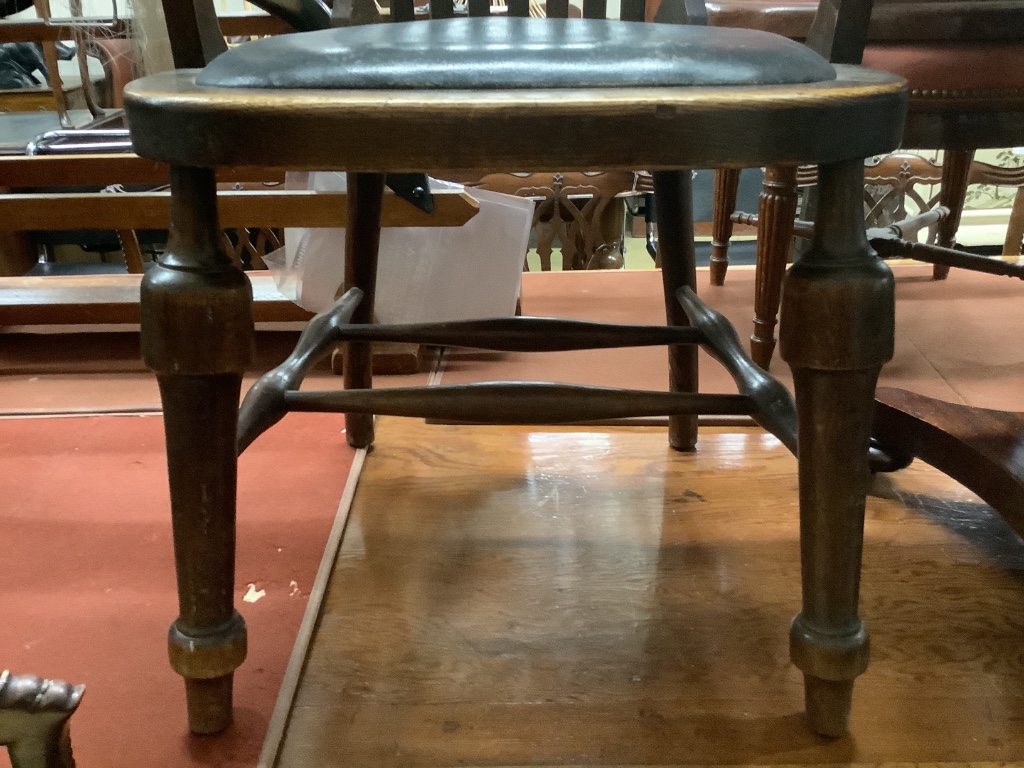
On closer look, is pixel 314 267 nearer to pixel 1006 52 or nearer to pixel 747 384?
pixel 747 384

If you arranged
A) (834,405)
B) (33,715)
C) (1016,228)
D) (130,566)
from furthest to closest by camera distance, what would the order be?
1. (1016,228)
2. (130,566)
3. (834,405)
4. (33,715)

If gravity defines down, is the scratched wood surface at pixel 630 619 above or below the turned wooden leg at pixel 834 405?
below

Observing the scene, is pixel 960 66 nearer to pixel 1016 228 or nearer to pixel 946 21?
pixel 946 21

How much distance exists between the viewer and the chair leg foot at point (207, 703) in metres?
0.60

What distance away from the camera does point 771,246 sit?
4.03 ft

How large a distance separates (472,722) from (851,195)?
1.41ft

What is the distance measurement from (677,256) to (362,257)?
1.09 feet

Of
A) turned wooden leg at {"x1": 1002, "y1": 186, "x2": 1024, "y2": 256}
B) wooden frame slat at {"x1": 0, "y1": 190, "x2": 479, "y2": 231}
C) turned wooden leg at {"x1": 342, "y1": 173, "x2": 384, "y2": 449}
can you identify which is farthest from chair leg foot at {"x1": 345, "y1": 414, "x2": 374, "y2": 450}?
turned wooden leg at {"x1": 1002, "y1": 186, "x2": 1024, "y2": 256}

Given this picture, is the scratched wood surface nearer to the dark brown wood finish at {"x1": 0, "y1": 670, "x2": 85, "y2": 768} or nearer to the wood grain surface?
the dark brown wood finish at {"x1": 0, "y1": 670, "x2": 85, "y2": 768}

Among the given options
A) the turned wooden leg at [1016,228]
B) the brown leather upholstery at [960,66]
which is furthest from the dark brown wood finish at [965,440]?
the turned wooden leg at [1016,228]

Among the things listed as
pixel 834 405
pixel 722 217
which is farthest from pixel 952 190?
pixel 834 405

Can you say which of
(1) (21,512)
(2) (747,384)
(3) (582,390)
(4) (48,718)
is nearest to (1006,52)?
(2) (747,384)

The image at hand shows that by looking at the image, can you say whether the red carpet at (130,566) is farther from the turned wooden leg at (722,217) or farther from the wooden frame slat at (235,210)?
the turned wooden leg at (722,217)

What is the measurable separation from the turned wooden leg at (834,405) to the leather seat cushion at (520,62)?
0.08 meters
